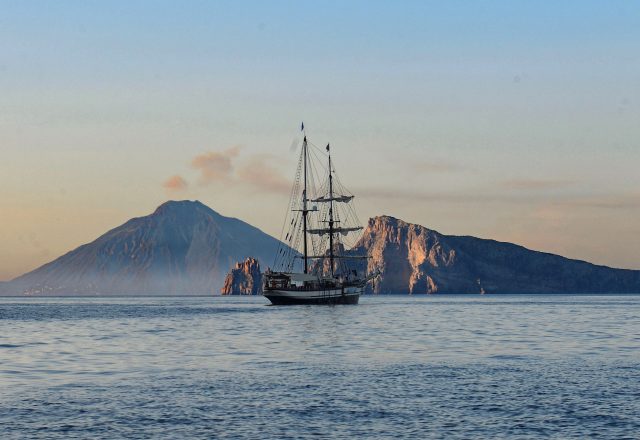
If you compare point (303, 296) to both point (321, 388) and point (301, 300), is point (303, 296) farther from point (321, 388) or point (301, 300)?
point (321, 388)

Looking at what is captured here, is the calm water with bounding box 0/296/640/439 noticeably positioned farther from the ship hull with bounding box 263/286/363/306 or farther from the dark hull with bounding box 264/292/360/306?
the dark hull with bounding box 264/292/360/306

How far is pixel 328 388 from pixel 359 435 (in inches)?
466

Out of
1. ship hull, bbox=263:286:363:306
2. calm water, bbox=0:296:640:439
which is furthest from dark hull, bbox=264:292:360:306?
calm water, bbox=0:296:640:439

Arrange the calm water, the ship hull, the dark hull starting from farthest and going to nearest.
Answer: the dark hull
the ship hull
the calm water

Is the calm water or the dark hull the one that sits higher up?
the dark hull

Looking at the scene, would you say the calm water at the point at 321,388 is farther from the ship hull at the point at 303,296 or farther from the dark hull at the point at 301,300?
the dark hull at the point at 301,300

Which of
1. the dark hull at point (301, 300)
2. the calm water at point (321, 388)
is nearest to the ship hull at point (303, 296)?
the dark hull at point (301, 300)

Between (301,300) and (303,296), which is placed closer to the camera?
(303,296)

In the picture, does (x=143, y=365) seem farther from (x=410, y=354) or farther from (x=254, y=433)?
(x=254, y=433)

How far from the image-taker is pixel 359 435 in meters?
30.9

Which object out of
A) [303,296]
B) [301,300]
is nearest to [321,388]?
[303,296]

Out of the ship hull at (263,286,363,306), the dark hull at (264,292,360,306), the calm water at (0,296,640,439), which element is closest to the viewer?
the calm water at (0,296,640,439)

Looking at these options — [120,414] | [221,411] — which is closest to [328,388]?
[221,411]

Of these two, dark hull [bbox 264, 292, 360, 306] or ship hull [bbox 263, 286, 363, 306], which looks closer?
ship hull [bbox 263, 286, 363, 306]
